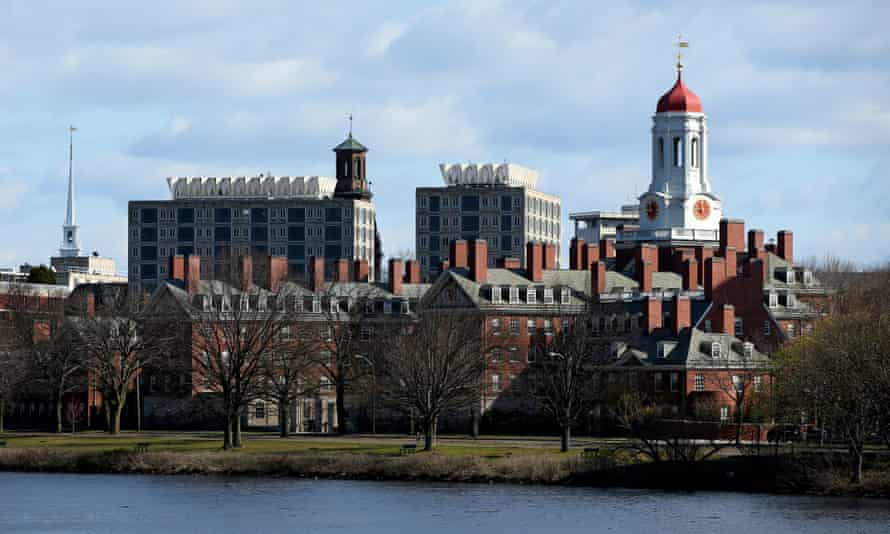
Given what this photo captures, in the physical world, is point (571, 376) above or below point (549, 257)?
below

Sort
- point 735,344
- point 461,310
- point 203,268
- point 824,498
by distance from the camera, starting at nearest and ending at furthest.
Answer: point 824,498
point 735,344
point 461,310
point 203,268

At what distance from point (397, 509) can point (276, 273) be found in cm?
6076

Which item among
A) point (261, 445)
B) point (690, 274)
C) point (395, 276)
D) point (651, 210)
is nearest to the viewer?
point (261, 445)

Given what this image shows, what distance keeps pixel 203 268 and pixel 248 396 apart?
178ft

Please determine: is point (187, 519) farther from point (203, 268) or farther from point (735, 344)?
point (203, 268)

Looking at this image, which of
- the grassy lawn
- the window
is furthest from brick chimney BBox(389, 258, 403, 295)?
the grassy lawn

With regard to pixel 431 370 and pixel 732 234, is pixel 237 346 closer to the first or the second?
pixel 431 370

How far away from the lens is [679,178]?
176375 mm

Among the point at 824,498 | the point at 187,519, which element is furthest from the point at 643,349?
the point at 187,519

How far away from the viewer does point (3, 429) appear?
150375mm

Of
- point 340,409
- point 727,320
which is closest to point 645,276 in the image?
point 727,320

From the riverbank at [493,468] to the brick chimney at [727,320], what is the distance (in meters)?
32.6

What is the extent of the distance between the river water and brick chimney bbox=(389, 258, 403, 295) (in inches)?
2043

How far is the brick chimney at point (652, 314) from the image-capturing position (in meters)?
141
